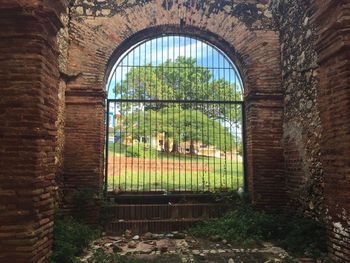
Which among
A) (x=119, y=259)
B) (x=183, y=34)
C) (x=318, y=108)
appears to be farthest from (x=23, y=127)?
(x=183, y=34)

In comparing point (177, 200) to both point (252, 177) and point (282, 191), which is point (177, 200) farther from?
point (282, 191)

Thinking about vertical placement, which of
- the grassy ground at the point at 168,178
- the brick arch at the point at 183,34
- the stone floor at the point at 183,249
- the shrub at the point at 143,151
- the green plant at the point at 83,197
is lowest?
the stone floor at the point at 183,249

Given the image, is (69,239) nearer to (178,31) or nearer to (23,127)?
(23,127)

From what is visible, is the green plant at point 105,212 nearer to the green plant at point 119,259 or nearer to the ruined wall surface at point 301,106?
the green plant at point 119,259

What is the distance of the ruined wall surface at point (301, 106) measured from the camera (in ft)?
21.1

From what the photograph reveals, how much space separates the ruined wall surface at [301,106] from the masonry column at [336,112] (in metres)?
1.42

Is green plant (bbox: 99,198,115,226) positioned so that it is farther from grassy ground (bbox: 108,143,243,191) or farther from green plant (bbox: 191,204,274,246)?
green plant (bbox: 191,204,274,246)

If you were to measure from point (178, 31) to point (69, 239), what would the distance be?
5.22 meters

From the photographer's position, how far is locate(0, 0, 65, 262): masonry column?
12.1 ft

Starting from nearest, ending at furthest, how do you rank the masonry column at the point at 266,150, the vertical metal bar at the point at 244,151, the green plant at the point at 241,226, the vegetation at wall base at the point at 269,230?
the vegetation at wall base at the point at 269,230 < the green plant at the point at 241,226 < the masonry column at the point at 266,150 < the vertical metal bar at the point at 244,151

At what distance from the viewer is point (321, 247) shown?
5.44 m

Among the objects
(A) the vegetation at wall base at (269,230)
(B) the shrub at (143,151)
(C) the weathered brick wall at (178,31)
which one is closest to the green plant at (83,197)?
(C) the weathered brick wall at (178,31)

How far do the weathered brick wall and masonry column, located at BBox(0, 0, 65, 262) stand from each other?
11.5ft

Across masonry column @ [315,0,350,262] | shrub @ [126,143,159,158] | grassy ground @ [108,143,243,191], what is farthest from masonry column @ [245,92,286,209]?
masonry column @ [315,0,350,262]
